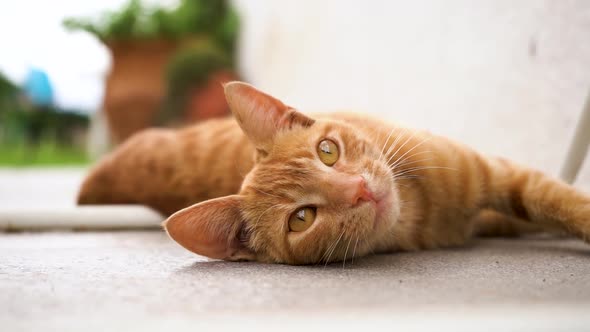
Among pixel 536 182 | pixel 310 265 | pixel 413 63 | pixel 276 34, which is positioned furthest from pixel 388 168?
pixel 276 34

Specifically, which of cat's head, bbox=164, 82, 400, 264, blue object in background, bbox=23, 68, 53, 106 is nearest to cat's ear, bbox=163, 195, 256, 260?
cat's head, bbox=164, 82, 400, 264

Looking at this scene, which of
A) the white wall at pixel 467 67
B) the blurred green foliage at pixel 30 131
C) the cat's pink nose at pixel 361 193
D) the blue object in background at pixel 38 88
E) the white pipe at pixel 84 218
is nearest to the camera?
the cat's pink nose at pixel 361 193

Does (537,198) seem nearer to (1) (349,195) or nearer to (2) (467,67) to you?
(1) (349,195)

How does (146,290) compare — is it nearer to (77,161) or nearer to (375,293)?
(375,293)

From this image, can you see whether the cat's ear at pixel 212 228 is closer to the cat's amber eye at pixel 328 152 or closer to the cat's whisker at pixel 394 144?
the cat's amber eye at pixel 328 152

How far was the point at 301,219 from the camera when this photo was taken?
1298 millimetres

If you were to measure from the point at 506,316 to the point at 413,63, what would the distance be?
6.09ft

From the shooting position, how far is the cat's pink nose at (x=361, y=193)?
1208mm

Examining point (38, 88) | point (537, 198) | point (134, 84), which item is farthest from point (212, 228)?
point (38, 88)

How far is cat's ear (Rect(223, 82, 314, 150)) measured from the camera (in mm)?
1385

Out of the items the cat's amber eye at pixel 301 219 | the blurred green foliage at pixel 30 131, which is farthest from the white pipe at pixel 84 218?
the blurred green foliage at pixel 30 131

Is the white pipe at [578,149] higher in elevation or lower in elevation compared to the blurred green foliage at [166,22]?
lower

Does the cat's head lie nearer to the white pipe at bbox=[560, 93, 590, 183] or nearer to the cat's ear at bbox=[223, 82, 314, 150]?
the cat's ear at bbox=[223, 82, 314, 150]

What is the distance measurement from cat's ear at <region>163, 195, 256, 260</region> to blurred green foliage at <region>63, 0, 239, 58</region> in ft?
16.6
